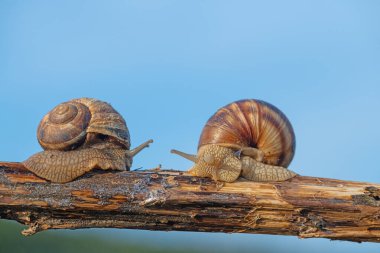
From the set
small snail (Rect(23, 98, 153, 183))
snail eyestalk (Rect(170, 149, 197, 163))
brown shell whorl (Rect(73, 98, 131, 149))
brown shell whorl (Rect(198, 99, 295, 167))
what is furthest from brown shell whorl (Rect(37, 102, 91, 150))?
brown shell whorl (Rect(198, 99, 295, 167))

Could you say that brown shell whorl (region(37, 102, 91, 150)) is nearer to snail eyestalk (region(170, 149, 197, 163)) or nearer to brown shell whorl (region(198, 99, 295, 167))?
snail eyestalk (region(170, 149, 197, 163))

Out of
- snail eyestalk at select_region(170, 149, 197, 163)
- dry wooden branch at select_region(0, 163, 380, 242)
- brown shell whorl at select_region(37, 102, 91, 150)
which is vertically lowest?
dry wooden branch at select_region(0, 163, 380, 242)

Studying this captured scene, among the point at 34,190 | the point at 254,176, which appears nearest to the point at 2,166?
the point at 34,190

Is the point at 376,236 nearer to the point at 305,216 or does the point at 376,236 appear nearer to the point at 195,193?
the point at 305,216

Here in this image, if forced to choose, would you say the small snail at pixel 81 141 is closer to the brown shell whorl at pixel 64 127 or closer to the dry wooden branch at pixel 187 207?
the brown shell whorl at pixel 64 127

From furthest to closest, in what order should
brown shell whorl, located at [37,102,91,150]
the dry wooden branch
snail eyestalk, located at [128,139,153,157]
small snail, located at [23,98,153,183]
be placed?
snail eyestalk, located at [128,139,153,157] < brown shell whorl, located at [37,102,91,150] < small snail, located at [23,98,153,183] < the dry wooden branch

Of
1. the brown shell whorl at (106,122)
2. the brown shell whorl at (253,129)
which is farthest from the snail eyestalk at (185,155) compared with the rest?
the brown shell whorl at (106,122)
